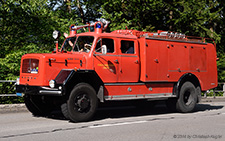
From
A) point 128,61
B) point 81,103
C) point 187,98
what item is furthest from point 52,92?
point 187,98

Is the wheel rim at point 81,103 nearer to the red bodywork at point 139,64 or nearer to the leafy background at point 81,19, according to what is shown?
the red bodywork at point 139,64

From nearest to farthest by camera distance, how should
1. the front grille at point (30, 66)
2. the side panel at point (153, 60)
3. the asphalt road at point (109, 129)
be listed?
the asphalt road at point (109, 129)
the front grille at point (30, 66)
the side panel at point (153, 60)

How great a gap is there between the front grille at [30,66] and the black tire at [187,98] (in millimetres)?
5432

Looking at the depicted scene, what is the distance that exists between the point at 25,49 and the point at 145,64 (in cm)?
674

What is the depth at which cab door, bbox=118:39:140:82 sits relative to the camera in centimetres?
1039

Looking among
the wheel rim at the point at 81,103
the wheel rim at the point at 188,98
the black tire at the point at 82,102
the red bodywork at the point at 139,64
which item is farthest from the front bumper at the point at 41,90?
the wheel rim at the point at 188,98

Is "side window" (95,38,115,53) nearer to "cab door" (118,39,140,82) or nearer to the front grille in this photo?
"cab door" (118,39,140,82)

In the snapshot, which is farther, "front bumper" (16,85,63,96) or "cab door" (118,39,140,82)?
"cab door" (118,39,140,82)

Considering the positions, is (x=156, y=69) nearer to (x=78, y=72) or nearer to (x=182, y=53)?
(x=182, y=53)

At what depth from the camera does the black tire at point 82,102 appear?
8.93 m

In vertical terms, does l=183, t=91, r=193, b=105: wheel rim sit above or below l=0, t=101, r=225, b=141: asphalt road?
above

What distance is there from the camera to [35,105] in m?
10.3

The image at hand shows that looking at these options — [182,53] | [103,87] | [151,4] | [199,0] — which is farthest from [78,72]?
[199,0]

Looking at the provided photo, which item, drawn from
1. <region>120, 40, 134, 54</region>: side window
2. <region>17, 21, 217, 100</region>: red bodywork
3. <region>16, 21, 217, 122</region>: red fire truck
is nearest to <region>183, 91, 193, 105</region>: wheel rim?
<region>16, 21, 217, 122</region>: red fire truck
